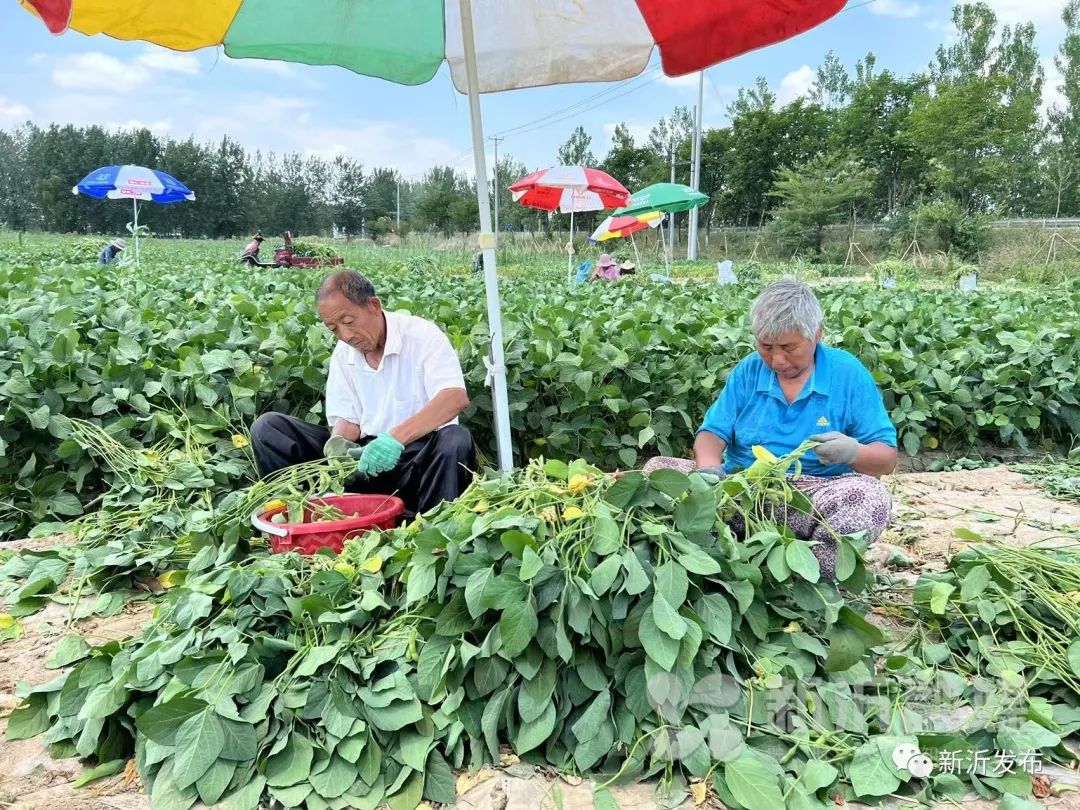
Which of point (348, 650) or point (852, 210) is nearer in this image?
point (348, 650)

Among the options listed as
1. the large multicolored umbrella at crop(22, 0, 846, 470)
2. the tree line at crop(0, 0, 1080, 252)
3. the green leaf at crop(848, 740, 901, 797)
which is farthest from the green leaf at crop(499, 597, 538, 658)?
the tree line at crop(0, 0, 1080, 252)

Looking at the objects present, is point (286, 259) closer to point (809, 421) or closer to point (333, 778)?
point (809, 421)

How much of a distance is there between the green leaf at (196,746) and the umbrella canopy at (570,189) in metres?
10.2

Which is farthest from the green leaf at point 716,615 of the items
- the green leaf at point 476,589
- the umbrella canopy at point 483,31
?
the umbrella canopy at point 483,31

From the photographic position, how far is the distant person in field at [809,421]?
202cm

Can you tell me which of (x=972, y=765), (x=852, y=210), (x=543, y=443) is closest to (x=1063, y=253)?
(x=852, y=210)

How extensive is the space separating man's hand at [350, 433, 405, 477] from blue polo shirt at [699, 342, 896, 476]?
3.39ft

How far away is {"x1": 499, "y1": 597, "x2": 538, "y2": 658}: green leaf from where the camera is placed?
4.81ft

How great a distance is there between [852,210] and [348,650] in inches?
1343

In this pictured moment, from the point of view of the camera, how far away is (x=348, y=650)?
161cm

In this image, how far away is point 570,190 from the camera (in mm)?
12328

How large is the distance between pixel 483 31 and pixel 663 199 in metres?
11.1

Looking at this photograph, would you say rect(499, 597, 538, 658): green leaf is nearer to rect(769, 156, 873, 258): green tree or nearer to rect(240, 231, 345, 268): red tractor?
rect(240, 231, 345, 268): red tractor

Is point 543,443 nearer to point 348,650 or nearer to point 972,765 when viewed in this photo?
point 348,650
